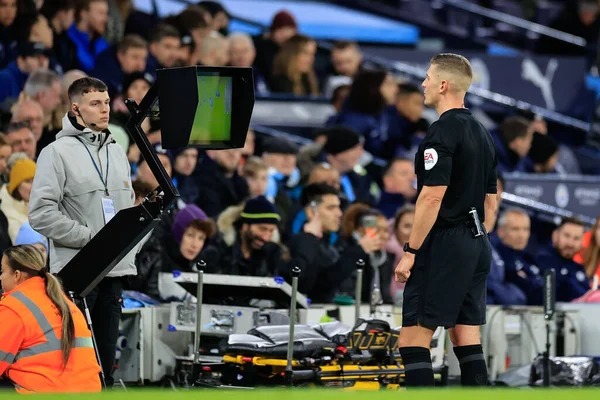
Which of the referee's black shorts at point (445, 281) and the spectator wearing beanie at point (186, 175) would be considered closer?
the referee's black shorts at point (445, 281)

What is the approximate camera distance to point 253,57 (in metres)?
14.8

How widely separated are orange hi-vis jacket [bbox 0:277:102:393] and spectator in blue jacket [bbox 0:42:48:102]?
4.70 metres

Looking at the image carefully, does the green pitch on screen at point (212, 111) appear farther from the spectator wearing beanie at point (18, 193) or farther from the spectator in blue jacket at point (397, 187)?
the spectator in blue jacket at point (397, 187)

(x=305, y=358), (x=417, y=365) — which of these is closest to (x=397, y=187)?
(x=305, y=358)

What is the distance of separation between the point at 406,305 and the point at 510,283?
569cm

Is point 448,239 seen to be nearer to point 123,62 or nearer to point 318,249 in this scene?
point 318,249

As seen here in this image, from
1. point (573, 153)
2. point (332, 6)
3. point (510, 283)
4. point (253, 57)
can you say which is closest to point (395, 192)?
point (510, 283)

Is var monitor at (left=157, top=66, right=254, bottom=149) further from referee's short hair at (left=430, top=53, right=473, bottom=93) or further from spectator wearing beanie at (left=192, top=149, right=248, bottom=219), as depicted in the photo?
spectator wearing beanie at (left=192, top=149, right=248, bottom=219)

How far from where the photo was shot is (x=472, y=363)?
7426mm

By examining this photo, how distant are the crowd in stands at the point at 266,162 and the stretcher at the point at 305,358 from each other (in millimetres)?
1264

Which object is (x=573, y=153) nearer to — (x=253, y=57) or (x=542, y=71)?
(x=542, y=71)

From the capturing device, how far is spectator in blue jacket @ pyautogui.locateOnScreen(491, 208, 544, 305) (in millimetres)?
12961

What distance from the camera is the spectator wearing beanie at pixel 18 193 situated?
994 centimetres

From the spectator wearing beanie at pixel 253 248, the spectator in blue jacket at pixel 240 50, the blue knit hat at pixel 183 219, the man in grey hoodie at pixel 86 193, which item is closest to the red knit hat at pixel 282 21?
the spectator in blue jacket at pixel 240 50
